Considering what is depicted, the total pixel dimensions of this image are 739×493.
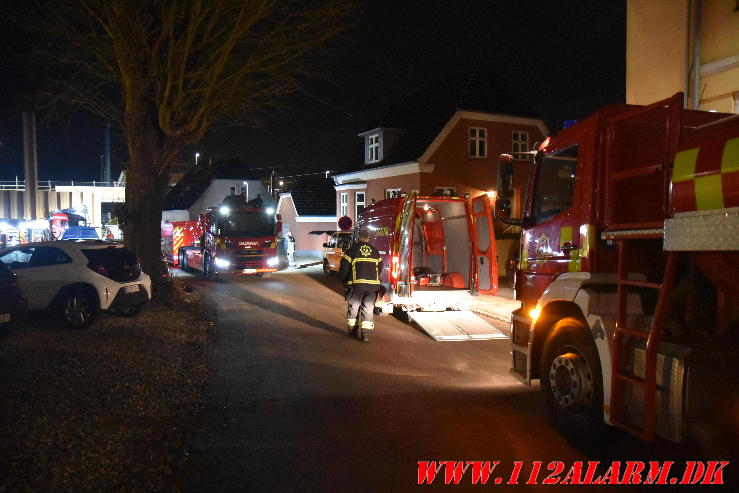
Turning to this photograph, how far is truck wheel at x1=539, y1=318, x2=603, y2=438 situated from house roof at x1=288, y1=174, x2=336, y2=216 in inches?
1265

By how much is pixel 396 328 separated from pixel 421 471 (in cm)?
641

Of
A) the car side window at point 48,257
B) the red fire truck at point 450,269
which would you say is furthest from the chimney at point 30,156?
the red fire truck at point 450,269

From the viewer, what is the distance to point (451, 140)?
84.6ft

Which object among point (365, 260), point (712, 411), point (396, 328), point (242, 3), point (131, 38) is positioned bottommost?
point (396, 328)

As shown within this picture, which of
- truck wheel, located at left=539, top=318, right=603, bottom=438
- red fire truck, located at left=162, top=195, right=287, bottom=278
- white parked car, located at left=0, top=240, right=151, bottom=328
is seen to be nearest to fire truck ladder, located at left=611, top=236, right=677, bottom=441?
truck wheel, located at left=539, top=318, right=603, bottom=438

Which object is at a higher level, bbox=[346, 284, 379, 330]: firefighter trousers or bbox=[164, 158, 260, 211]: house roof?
bbox=[164, 158, 260, 211]: house roof

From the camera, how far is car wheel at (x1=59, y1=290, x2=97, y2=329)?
31.3ft

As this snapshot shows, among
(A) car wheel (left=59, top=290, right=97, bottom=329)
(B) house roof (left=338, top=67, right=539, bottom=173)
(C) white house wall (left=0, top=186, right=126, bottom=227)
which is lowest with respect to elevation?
(A) car wheel (left=59, top=290, right=97, bottom=329)

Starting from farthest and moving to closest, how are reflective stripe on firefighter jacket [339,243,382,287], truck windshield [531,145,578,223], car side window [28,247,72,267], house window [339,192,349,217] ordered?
house window [339,192,349,217]
car side window [28,247,72,267]
reflective stripe on firefighter jacket [339,243,382,287]
truck windshield [531,145,578,223]

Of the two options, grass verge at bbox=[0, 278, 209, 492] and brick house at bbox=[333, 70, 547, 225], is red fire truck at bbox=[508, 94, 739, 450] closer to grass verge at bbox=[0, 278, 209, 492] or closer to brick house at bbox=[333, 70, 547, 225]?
grass verge at bbox=[0, 278, 209, 492]

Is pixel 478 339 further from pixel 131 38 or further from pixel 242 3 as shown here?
A: pixel 131 38

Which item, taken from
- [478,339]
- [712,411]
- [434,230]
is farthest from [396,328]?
[712,411]

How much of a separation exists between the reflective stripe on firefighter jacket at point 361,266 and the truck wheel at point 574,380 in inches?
169

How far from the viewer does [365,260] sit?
30.3 feet
